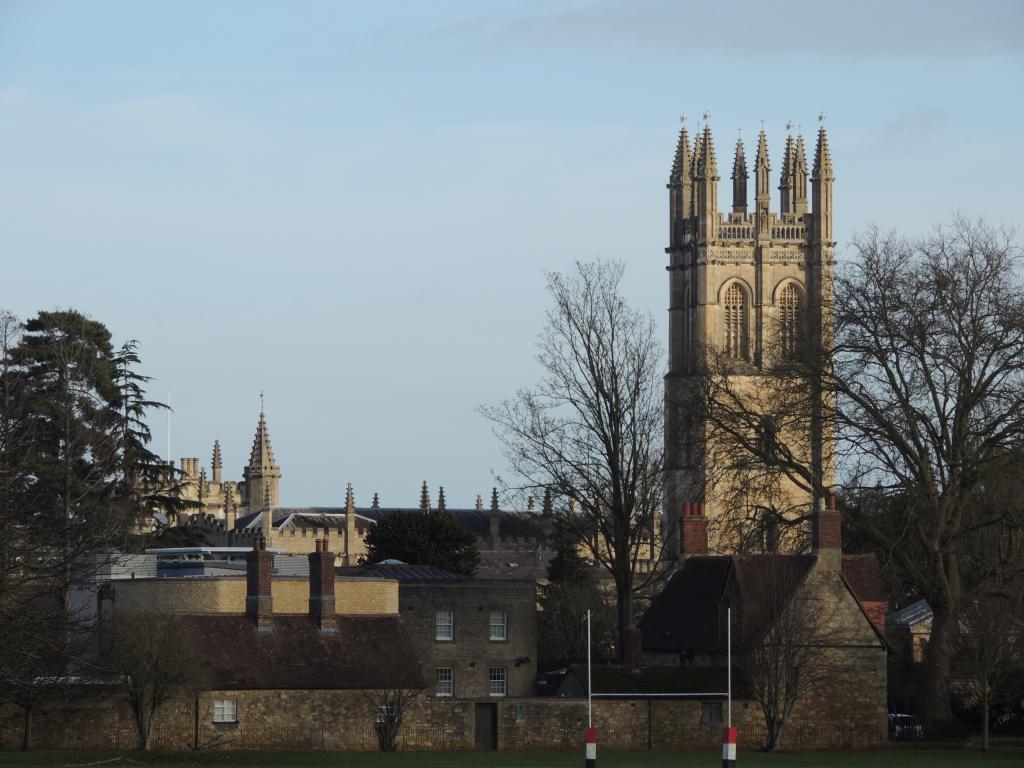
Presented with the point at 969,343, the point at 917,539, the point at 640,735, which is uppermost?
the point at 969,343

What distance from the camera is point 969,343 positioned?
196 ft

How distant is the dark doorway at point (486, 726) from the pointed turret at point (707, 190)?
102 metres

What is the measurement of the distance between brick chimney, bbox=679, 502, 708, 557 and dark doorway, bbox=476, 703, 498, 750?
45.4ft

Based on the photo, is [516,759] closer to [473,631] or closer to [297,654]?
[297,654]

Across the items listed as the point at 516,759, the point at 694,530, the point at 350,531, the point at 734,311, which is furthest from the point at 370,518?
the point at 516,759

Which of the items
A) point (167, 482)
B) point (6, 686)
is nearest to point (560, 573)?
point (167, 482)

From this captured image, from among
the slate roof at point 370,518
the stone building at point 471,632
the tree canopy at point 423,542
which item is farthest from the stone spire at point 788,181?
the stone building at point 471,632

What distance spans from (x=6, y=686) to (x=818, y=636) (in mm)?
22228

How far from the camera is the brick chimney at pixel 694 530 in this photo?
69.7m

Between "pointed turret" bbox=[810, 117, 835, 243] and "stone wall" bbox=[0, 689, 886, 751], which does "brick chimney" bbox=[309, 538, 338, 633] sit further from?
"pointed turret" bbox=[810, 117, 835, 243]

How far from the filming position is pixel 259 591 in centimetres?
5959

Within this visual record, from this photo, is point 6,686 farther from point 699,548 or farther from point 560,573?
point 560,573

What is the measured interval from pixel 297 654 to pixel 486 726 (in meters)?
5.25

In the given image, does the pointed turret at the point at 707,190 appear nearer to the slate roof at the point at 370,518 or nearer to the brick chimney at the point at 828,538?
the slate roof at the point at 370,518
